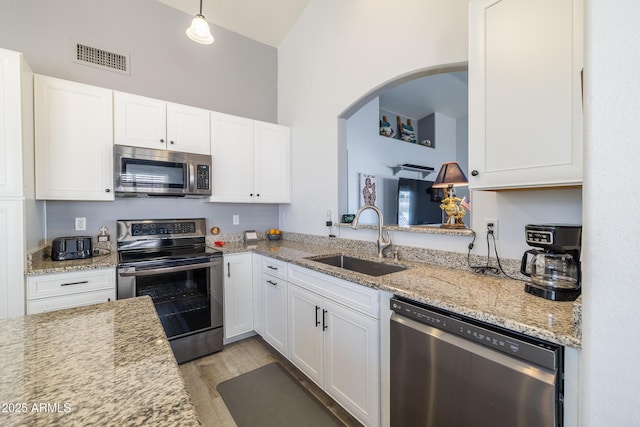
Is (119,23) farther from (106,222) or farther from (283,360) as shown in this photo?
(283,360)

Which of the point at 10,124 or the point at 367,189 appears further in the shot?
the point at 367,189

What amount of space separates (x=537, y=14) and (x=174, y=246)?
3088mm

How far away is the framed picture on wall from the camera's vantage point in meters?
3.98

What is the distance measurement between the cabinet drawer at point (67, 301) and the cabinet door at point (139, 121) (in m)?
1.21

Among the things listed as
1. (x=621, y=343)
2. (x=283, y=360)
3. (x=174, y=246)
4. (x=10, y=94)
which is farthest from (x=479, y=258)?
(x=10, y=94)

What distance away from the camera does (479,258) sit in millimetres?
1630

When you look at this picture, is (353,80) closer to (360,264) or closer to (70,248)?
(360,264)

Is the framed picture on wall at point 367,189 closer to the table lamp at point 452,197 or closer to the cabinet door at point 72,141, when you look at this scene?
the table lamp at point 452,197

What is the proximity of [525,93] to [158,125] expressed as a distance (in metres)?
2.66

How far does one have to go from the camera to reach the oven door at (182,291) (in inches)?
81.4

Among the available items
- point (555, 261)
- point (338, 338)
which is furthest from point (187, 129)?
point (555, 261)

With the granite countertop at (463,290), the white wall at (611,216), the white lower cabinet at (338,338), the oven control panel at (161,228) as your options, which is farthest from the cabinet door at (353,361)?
the oven control panel at (161,228)

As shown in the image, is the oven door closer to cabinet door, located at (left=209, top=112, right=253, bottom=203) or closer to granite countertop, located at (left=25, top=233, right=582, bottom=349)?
granite countertop, located at (left=25, top=233, right=582, bottom=349)

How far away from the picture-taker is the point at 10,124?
168 cm
